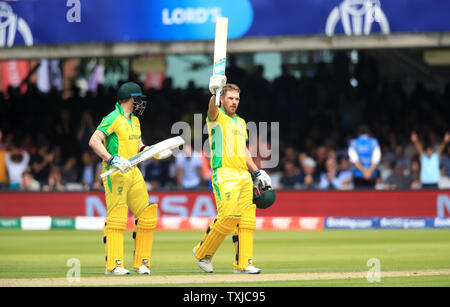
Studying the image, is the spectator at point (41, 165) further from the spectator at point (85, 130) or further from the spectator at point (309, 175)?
the spectator at point (309, 175)

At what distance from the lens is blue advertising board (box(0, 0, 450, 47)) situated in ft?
56.6

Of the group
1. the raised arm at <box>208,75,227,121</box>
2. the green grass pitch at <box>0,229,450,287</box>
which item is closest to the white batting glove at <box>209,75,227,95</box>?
the raised arm at <box>208,75,227,121</box>

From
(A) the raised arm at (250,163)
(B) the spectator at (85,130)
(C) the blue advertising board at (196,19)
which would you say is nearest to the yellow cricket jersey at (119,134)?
(A) the raised arm at (250,163)

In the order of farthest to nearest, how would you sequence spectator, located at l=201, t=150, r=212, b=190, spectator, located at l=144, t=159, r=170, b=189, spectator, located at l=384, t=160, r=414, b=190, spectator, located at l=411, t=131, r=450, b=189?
1. spectator, located at l=144, t=159, r=170, b=189
2. spectator, located at l=201, t=150, r=212, b=190
3. spectator, located at l=384, t=160, r=414, b=190
4. spectator, located at l=411, t=131, r=450, b=189

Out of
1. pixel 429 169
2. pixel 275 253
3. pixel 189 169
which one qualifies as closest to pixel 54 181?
pixel 189 169

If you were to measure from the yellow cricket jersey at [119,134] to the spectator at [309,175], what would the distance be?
9.69 metres

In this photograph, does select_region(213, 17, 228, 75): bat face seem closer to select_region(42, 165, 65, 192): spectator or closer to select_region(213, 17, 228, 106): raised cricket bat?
select_region(213, 17, 228, 106): raised cricket bat

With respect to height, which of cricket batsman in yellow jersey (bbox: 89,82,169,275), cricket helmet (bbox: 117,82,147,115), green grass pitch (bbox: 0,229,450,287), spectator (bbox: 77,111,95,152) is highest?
spectator (bbox: 77,111,95,152)

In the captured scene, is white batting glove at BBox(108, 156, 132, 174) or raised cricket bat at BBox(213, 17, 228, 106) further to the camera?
raised cricket bat at BBox(213, 17, 228, 106)

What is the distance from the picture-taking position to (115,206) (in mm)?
9133

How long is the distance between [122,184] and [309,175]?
10085mm

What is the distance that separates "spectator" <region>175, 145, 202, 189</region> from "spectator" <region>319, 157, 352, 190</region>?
273 cm

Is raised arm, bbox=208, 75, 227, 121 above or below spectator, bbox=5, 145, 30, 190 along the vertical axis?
above
